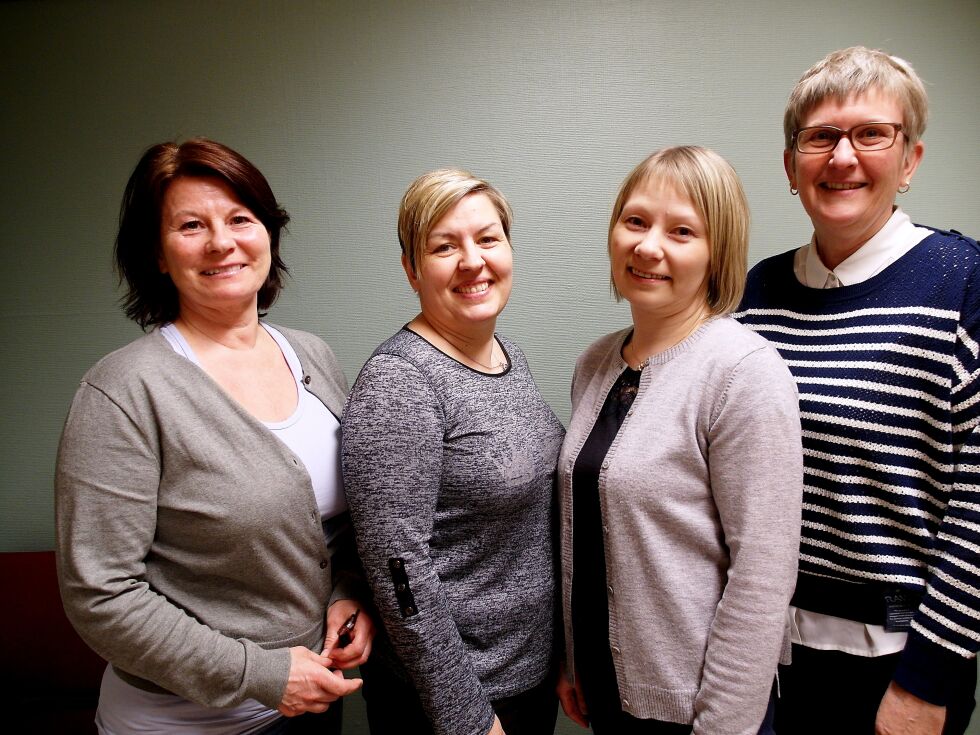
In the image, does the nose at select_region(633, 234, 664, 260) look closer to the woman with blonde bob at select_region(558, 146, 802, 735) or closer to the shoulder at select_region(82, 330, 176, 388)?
the woman with blonde bob at select_region(558, 146, 802, 735)

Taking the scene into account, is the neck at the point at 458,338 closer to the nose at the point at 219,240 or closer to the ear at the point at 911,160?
the nose at the point at 219,240

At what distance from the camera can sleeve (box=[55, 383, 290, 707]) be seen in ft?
3.04

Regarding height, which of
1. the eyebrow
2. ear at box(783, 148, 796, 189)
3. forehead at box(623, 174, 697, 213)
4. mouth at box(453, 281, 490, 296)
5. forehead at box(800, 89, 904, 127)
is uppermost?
forehead at box(800, 89, 904, 127)

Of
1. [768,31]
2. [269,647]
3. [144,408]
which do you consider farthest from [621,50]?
[269,647]

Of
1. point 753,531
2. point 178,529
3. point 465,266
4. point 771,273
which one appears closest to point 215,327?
point 178,529

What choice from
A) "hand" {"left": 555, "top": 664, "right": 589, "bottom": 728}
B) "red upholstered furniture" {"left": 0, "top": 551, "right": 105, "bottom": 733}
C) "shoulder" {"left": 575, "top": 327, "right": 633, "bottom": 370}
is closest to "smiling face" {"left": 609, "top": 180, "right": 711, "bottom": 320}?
"shoulder" {"left": 575, "top": 327, "right": 633, "bottom": 370}

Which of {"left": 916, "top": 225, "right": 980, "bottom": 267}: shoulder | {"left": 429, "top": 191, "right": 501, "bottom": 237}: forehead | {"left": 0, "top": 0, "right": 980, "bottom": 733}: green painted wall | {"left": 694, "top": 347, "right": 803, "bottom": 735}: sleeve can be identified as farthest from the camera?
{"left": 0, "top": 0, "right": 980, "bottom": 733}: green painted wall

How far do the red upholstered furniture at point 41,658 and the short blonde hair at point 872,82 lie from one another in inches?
89.9

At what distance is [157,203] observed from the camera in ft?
3.47

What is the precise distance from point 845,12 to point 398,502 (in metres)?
1.75

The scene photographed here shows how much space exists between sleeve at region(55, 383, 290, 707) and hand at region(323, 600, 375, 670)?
0.50ft

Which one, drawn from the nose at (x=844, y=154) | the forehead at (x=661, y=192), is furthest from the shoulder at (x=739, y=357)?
the nose at (x=844, y=154)

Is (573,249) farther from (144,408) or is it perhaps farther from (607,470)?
(144,408)

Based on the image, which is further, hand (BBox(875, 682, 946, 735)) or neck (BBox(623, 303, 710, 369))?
neck (BBox(623, 303, 710, 369))
